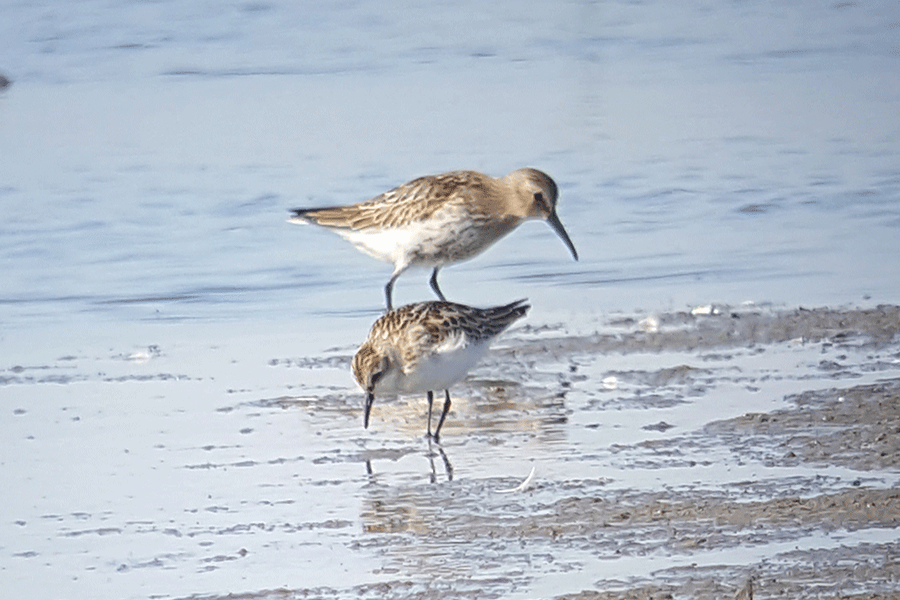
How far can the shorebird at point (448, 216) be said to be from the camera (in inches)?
377

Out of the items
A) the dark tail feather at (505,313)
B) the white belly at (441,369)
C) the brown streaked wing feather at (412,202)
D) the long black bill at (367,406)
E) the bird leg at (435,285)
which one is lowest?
the bird leg at (435,285)

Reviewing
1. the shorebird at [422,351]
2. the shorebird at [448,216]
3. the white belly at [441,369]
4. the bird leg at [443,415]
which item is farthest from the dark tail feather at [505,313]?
the shorebird at [448,216]

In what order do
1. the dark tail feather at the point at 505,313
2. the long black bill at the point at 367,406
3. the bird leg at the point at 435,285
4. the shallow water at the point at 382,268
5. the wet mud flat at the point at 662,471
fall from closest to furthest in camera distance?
the wet mud flat at the point at 662,471, the shallow water at the point at 382,268, the long black bill at the point at 367,406, the dark tail feather at the point at 505,313, the bird leg at the point at 435,285

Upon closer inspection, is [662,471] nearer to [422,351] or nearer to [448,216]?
[422,351]

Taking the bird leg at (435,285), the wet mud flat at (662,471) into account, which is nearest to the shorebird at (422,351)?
the wet mud flat at (662,471)

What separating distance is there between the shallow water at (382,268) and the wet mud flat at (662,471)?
30mm

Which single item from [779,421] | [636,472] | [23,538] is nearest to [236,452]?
[23,538]

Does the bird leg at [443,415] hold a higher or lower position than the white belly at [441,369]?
lower

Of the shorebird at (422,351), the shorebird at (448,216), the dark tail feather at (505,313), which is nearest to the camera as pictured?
the shorebird at (422,351)

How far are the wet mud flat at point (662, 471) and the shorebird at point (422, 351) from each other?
229 millimetres

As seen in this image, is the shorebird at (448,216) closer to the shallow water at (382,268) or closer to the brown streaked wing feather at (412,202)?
the brown streaked wing feather at (412,202)

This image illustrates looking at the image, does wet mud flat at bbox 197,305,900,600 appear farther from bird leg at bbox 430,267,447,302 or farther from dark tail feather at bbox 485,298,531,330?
bird leg at bbox 430,267,447,302

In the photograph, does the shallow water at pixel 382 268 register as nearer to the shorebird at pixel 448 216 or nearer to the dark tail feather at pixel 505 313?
the dark tail feather at pixel 505 313

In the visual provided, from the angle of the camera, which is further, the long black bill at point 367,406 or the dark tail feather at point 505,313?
the dark tail feather at point 505,313
